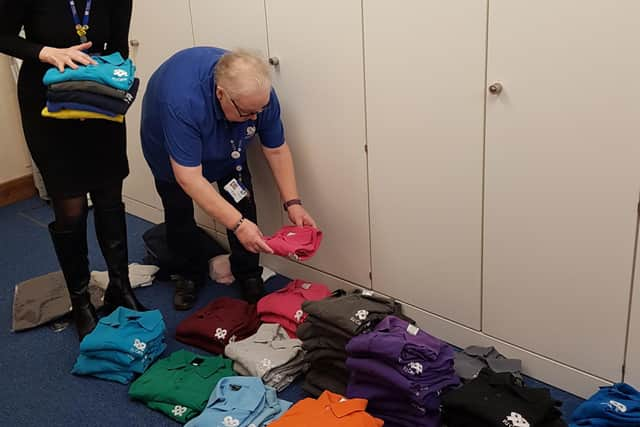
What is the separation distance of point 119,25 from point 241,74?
50cm

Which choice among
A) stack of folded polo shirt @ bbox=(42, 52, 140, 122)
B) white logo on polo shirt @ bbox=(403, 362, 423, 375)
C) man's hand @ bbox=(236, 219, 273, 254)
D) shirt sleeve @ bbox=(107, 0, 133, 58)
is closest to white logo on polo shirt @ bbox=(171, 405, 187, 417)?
man's hand @ bbox=(236, 219, 273, 254)

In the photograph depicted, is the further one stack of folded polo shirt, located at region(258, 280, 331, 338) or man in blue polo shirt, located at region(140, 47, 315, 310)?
stack of folded polo shirt, located at region(258, 280, 331, 338)

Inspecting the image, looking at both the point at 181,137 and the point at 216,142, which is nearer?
the point at 181,137

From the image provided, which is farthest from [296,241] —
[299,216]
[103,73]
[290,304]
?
[103,73]

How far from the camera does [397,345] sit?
6.71ft

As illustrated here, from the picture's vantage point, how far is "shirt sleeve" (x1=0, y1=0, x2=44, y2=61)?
2162mm

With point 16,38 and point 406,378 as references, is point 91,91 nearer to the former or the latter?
point 16,38

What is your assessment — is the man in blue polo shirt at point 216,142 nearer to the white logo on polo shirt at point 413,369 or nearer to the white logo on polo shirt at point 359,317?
the white logo on polo shirt at point 359,317

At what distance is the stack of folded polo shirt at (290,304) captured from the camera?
2.57 metres

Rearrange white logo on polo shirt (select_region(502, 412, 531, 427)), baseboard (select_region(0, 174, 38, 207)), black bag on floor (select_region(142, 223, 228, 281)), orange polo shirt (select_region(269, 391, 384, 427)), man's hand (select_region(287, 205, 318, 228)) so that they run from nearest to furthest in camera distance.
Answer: white logo on polo shirt (select_region(502, 412, 531, 427)), orange polo shirt (select_region(269, 391, 384, 427)), man's hand (select_region(287, 205, 318, 228)), black bag on floor (select_region(142, 223, 228, 281)), baseboard (select_region(0, 174, 38, 207))

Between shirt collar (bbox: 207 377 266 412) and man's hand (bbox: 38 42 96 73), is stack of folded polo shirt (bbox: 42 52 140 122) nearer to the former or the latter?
man's hand (bbox: 38 42 96 73)

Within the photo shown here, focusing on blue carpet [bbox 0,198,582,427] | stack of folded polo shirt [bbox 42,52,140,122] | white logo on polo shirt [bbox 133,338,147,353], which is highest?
stack of folded polo shirt [bbox 42,52,140,122]

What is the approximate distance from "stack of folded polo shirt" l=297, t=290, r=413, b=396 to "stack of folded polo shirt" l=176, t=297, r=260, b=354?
1.12 feet

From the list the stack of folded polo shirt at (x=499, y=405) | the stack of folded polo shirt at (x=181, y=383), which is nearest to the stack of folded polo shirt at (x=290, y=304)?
the stack of folded polo shirt at (x=181, y=383)
